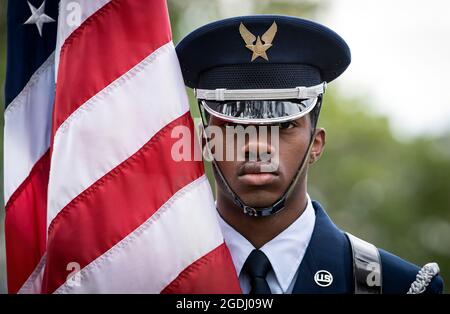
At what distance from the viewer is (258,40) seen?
3.80 meters

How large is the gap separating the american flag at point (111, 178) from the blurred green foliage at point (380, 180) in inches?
549

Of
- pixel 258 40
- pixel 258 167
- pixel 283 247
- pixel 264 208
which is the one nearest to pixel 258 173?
pixel 258 167

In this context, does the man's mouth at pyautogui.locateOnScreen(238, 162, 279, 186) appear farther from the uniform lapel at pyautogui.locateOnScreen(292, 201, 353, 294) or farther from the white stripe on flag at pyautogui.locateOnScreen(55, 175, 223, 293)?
the uniform lapel at pyautogui.locateOnScreen(292, 201, 353, 294)

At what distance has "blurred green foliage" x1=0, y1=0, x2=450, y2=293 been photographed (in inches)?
860

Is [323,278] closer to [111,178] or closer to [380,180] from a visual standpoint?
[111,178]

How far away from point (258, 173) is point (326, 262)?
1.73ft

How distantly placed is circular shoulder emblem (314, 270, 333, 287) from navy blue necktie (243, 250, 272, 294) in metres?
0.21

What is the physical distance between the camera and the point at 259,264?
374cm

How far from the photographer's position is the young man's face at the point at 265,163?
11.9 ft

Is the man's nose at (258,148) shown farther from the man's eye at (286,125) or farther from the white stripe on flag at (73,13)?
the white stripe on flag at (73,13)

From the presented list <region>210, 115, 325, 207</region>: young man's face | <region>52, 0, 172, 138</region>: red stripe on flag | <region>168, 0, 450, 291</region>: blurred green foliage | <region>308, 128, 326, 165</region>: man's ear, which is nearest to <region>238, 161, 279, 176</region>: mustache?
<region>210, 115, 325, 207</region>: young man's face

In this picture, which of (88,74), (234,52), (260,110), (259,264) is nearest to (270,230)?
(259,264)

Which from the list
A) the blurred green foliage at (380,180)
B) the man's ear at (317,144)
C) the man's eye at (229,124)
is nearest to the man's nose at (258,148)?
the man's eye at (229,124)
